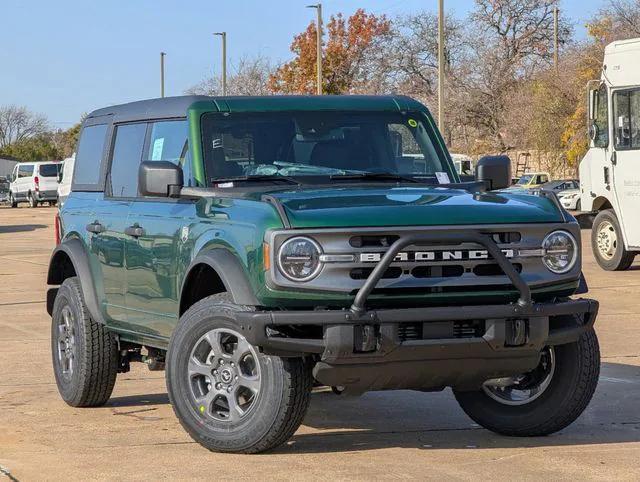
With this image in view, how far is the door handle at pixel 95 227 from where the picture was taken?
8.63 meters

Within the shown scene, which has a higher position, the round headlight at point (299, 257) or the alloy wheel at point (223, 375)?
the round headlight at point (299, 257)

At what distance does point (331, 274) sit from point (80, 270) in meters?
2.77

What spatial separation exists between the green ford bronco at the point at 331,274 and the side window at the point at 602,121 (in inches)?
476

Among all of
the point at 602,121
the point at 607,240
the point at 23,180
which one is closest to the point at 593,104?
the point at 602,121

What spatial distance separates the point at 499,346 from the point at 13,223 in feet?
125

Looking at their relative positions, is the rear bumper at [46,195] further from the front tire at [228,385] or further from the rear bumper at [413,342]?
the rear bumper at [413,342]

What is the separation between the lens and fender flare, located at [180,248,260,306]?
667 centimetres

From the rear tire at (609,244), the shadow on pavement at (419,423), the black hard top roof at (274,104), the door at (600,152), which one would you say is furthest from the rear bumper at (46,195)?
the black hard top roof at (274,104)

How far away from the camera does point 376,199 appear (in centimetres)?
695

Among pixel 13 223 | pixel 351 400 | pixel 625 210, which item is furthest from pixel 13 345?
pixel 13 223

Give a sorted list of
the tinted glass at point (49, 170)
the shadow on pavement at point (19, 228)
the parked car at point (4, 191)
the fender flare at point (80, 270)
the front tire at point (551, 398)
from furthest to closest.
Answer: the parked car at point (4, 191), the tinted glass at point (49, 170), the shadow on pavement at point (19, 228), the fender flare at point (80, 270), the front tire at point (551, 398)

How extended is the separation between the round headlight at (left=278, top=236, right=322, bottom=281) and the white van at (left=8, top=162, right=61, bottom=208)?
176 feet

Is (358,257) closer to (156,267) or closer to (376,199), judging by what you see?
(376,199)

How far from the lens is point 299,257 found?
6520 millimetres
